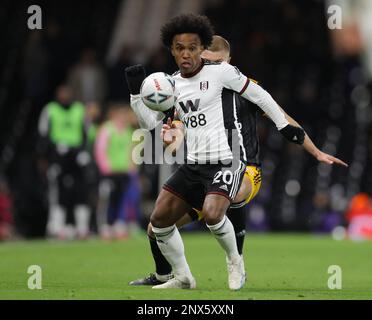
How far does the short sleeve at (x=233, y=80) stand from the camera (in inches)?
358

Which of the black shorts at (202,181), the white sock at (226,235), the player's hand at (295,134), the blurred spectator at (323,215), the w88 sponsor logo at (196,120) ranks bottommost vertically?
the blurred spectator at (323,215)

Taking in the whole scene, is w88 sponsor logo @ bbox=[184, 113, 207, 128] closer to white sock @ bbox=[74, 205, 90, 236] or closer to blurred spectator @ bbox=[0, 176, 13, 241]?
blurred spectator @ bbox=[0, 176, 13, 241]

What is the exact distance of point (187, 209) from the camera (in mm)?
9227

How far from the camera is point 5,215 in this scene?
16.3m

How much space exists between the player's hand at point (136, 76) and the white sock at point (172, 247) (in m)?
1.14

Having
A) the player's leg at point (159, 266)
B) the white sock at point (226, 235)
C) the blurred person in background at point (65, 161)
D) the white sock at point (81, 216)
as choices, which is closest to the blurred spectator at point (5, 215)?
the blurred person in background at point (65, 161)

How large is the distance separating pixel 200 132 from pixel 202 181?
1.29 feet

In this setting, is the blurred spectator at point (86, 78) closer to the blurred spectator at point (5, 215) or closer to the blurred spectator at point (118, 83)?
the blurred spectator at point (118, 83)

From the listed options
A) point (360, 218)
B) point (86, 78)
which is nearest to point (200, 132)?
point (360, 218)

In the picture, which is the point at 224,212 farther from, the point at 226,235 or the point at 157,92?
the point at 157,92

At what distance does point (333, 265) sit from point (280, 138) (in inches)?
307

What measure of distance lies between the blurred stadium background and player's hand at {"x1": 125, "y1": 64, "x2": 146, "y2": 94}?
8.32 meters

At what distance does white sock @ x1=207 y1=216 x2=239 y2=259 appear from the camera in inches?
350

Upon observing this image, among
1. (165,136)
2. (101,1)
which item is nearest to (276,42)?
(101,1)
